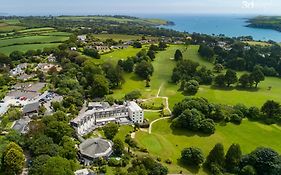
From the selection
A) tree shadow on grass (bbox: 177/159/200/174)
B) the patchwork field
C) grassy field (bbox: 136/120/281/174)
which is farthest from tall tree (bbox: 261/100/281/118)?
the patchwork field

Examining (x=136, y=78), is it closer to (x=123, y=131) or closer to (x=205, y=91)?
(x=205, y=91)

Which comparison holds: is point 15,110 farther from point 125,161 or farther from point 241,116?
point 241,116

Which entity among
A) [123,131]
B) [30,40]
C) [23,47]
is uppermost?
[30,40]

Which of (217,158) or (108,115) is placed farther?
(108,115)

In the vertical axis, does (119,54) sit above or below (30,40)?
below

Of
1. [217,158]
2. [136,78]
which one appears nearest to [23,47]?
[136,78]

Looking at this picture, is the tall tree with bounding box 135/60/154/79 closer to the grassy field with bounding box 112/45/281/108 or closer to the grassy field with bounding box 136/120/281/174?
the grassy field with bounding box 112/45/281/108

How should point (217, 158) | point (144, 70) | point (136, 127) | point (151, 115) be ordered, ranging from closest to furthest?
point (217, 158)
point (136, 127)
point (151, 115)
point (144, 70)
